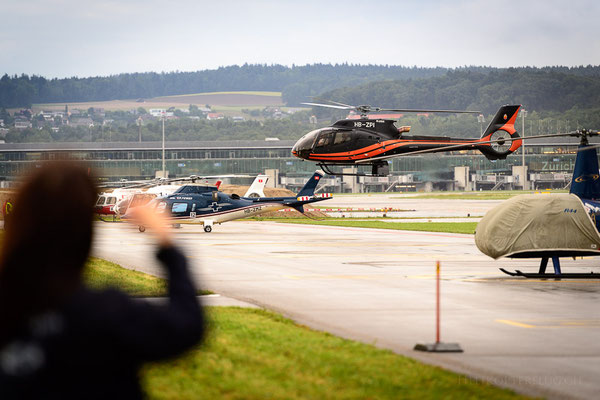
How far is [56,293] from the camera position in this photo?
3350mm

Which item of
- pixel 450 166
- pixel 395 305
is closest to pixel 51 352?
pixel 395 305

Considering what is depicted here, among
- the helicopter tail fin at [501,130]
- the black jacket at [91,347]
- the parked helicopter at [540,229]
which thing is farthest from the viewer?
the helicopter tail fin at [501,130]

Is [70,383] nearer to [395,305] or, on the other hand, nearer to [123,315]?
[123,315]

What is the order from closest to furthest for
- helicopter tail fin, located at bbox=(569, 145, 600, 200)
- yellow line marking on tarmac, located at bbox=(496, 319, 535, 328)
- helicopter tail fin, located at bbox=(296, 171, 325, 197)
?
yellow line marking on tarmac, located at bbox=(496, 319, 535, 328)
helicopter tail fin, located at bbox=(569, 145, 600, 200)
helicopter tail fin, located at bbox=(296, 171, 325, 197)

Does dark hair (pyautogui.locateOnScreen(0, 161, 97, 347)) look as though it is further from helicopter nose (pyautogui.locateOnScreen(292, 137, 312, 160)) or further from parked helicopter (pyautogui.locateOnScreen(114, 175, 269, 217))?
parked helicopter (pyautogui.locateOnScreen(114, 175, 269, 217))

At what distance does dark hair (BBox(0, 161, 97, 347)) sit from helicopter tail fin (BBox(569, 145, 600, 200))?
1923cm

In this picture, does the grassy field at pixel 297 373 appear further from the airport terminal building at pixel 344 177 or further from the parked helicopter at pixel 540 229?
the airport terminal building at pixel 344 177

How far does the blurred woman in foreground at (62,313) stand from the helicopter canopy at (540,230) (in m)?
16.6

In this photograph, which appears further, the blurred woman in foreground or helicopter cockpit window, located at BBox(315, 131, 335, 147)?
helicopter cockpit window, located at BBox(315, 131, 335, 147)

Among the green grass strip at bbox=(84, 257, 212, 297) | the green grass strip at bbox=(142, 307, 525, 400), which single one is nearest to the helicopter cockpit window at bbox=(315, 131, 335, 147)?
the green grass strip at bbox=(84, 257, 212, 297)

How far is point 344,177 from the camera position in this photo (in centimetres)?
16950

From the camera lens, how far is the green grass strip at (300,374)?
787 cm

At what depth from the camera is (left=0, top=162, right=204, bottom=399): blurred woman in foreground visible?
3.33m

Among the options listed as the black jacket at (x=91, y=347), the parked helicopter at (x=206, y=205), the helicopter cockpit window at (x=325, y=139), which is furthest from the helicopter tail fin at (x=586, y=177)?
the parked helicopter at (x=206, y=205)
